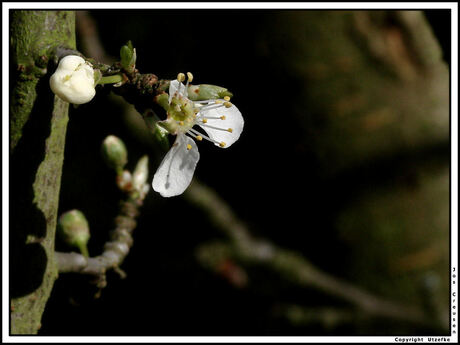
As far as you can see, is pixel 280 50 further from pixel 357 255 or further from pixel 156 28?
pixel 156 28

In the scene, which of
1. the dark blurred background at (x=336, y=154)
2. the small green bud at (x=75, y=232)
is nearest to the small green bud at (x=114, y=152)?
the small green bud at (x=75, y=232)

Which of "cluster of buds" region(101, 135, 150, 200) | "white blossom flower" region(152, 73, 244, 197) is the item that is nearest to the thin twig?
"cluster of buds" region(101, 135, 150, 200)

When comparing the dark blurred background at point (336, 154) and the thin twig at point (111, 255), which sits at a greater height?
the dark blurred background at point (336, 154)

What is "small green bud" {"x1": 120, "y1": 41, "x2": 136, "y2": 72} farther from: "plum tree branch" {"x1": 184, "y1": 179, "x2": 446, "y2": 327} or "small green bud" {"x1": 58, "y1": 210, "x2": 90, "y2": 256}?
"plum tree branch" {"x1": 184, "y1": 179, "x2": 446, "y2": 327}

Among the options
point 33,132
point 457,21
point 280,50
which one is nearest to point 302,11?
point 280,50

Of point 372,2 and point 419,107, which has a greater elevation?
point 372,2

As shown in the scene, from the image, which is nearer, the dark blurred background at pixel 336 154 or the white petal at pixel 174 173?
the white petal at pixel 174 173

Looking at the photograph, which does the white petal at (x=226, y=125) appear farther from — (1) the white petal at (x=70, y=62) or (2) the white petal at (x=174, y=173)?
(1) the white petal at (x=70, y=62)

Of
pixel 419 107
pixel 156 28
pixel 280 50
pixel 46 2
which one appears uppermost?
pixel 156 28
